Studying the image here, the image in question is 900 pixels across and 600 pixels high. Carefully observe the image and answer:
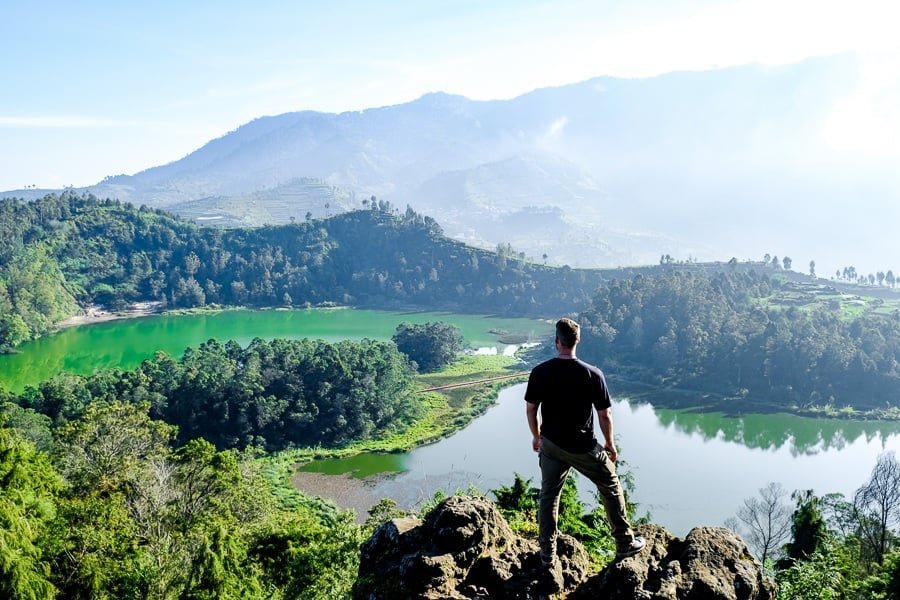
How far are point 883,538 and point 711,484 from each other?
14.1 meters

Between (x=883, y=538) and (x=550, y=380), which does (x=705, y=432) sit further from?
(x=550, y=380)

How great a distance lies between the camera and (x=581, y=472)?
519 cm

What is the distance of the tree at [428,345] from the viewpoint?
56.5m

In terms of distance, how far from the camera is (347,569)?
33.6 feet

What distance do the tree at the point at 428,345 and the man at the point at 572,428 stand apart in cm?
5050

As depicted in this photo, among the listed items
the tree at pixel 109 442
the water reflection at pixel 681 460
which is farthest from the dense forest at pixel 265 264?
the tree at pixel 109 442

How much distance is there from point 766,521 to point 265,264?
3565 inches

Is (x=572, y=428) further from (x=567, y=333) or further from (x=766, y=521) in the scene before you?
(x=766, y=521)

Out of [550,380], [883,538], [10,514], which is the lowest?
[883,538]

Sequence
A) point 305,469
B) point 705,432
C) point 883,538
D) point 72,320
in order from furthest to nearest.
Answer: point 72,320, point 705,432, point 305,469, point 883,538

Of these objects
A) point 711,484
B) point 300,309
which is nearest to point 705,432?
point 711,484

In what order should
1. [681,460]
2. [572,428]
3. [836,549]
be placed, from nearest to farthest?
[572,428] → [836,549] → [681,460]

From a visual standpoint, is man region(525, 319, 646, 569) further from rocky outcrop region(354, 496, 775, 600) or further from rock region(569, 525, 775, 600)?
rocky outcrop region(354, 496, 775, 600)

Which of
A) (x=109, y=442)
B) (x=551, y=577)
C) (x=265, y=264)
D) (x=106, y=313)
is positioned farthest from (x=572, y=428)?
(x=265, y=264)
